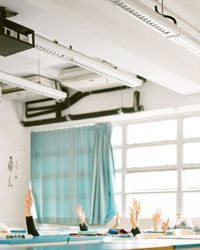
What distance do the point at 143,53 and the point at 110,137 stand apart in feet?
12.4

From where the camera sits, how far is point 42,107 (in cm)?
1129

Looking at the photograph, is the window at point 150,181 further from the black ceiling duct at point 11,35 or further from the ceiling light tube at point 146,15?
the black ceiling duct at point 11,35

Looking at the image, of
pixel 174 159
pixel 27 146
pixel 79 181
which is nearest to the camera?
pixel 174 159

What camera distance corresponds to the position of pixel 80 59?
7145mm

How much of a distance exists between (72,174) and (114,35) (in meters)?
5.14

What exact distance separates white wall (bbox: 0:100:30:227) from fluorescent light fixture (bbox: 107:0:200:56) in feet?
18.5

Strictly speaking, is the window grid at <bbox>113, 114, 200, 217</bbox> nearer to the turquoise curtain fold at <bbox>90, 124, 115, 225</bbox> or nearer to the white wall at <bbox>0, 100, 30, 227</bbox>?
the turquoise curtain fold at <bbox>90, 124, 115, 225</bbox>

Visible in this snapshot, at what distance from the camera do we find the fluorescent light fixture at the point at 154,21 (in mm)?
5172

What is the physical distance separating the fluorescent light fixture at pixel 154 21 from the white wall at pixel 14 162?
5.63 m

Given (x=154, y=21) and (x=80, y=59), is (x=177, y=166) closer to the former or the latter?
(x=80, y=59)

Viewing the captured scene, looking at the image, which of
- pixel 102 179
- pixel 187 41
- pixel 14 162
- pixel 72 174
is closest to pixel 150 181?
pixel 102 179

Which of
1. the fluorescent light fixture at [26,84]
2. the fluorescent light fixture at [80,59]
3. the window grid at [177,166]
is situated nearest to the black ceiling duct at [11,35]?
the fluorescent light fixture at [80,59]

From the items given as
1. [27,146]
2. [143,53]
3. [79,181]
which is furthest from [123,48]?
[27,146]

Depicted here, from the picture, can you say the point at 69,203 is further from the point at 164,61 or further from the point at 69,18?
the point at 69,18
